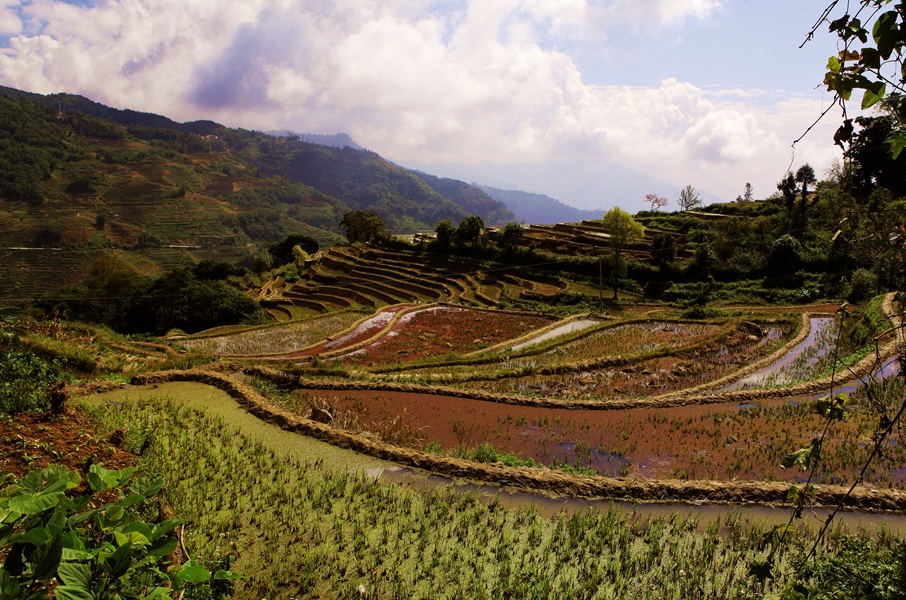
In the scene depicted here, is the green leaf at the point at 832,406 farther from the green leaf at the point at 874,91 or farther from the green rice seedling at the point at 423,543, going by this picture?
the green rice seedling at the point at 423,543

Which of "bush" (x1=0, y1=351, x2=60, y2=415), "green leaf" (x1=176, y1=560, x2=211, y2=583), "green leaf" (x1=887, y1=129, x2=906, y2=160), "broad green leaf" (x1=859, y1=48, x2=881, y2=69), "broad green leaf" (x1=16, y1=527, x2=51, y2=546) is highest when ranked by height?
"broad green leaf" (x1=859, y1=48, x2=881, y2=69)

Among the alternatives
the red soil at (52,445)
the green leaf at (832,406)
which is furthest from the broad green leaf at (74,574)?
the red soil at (52,445)

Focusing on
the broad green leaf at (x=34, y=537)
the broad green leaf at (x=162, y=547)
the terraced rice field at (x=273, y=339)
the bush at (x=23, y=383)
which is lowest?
the terraced rice field at (x=273, y=339)

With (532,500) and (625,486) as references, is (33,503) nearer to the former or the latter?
(532,500)

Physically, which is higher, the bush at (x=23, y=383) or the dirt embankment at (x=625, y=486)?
the bush at (x=23, y=383)

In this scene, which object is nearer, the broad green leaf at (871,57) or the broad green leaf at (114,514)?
the broad green leaf at (871,57)

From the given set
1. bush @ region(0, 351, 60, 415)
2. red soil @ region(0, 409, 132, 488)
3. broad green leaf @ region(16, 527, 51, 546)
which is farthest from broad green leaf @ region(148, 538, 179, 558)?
bush @ region(0, 351, 60, 415)

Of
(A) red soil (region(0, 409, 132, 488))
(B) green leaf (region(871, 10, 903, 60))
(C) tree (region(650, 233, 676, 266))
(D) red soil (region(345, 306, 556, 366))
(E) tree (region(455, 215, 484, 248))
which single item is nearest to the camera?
(B) green leaf (region(871, 10, 903, 60))

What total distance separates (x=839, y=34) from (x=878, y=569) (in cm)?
443

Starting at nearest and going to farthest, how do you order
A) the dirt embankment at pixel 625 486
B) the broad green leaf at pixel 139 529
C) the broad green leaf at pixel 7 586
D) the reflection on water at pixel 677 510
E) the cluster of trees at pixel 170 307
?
the broad green leaf at pixel 7 586
the broad green leaf at pixel 139 529
the reflection on water at pixel 677 510
the dirt embankment at pixel 625 486
the cluster of trees at pixel 170 307

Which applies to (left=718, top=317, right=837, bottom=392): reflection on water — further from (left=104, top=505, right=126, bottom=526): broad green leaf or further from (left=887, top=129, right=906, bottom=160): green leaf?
(left=104, top=505, right=126, bottom=526): broad green leaf

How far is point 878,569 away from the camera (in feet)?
13.3

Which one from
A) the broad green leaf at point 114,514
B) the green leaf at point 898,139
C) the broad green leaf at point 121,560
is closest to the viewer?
the green leaf at point 898,139

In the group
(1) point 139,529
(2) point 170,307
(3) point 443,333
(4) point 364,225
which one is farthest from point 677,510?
(4) point 364,225
